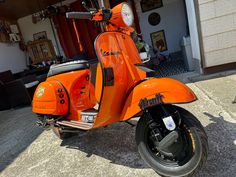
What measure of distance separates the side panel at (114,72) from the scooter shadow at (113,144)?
0.43 m

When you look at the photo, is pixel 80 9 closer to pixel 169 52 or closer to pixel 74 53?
pixel 74 53

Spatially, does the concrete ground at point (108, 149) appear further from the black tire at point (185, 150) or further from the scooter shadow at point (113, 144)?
the black tire at point (185, 150)

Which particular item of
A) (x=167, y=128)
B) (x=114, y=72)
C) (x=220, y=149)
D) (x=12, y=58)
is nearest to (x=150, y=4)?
(x=12, y=58)

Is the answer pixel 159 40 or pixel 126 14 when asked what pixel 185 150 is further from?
pixel 159 40

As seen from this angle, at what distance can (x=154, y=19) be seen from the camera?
6.41 metres

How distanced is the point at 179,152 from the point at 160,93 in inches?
17.4

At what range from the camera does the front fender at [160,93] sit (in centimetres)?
142

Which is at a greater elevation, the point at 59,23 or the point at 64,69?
the point at 59,23

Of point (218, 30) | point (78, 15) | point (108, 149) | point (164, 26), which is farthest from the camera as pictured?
point (164, 26)

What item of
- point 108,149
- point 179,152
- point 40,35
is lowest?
point 108,149

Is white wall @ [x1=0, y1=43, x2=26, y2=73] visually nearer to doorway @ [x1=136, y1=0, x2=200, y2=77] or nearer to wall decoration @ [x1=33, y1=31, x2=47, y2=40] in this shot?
wall decoration @ [x1=33, y1=31, x2=47, y2=40]

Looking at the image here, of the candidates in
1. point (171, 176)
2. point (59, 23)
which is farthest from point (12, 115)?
point (171, 176)

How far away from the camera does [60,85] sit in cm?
221

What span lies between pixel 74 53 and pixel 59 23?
0.96m
